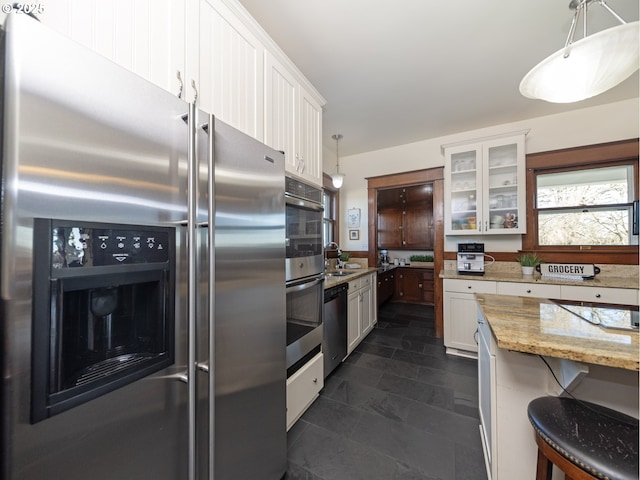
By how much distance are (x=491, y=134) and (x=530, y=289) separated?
208cm

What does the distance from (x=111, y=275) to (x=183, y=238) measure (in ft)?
0.73

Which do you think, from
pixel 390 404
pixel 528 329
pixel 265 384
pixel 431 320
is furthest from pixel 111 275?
pixel 431 320

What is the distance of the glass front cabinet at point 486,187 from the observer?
116 inches

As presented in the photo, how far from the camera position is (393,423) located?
1775 millimetres

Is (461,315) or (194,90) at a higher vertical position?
(194,90)

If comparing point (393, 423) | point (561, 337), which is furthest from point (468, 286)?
point (561, 337)

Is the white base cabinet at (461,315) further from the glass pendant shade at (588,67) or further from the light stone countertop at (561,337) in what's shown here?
the glass pendant shade at (588,67)

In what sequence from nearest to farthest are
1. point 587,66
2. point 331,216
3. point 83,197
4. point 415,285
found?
1. point 83,197
2. point 587,66
3. point 331,216
4. point 415,285

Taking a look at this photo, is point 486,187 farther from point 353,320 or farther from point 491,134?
point 353,320

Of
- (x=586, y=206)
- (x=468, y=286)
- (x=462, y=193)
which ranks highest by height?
(x=462, y=193)

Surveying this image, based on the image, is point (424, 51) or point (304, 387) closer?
point (304, 387)

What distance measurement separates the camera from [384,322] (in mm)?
4016

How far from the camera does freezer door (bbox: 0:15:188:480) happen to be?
53cm

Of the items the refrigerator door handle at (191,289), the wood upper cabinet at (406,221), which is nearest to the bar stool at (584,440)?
the refrigerator door handle at (191,289)
